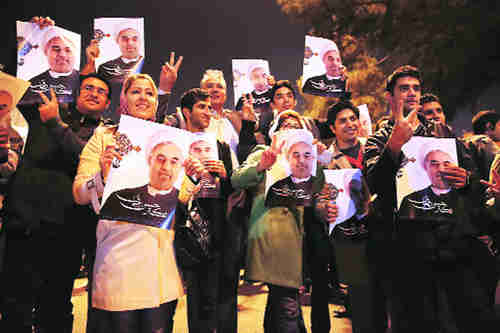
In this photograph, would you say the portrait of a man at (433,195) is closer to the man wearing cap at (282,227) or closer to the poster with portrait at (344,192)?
the poster with portrait at (344,192)

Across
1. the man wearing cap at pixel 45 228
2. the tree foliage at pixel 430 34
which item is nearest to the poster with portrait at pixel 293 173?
the man wearing cap at pixel 45 228

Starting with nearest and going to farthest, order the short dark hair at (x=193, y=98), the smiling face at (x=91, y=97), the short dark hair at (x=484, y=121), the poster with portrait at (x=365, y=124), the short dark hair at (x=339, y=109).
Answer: the smiling face at (x=91, y=97)
the short dark hair at (x=193, y=98)
the short dark hair at (x=339, y=109)
the short dark hair at (x=484, y=121)
the poster with portrait at (x=365, y=124)

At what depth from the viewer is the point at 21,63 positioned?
2832 mm

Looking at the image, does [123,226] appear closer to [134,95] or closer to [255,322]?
[134,95]

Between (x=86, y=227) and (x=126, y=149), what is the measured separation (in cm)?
136

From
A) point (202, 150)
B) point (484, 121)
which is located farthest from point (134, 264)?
point (484, 121)

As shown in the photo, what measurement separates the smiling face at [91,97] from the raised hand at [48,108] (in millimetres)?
289

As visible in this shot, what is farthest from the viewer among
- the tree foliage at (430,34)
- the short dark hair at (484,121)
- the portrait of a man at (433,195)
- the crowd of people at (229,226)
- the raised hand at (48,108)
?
the tree foliage at (430,34)

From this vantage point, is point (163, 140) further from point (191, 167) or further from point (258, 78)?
point (258, 78)

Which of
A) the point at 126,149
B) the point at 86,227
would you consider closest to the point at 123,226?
the point at 126,149

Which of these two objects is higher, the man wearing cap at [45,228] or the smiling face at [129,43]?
the smiling face at [129,43]

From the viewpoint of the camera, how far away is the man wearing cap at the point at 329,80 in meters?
3.71

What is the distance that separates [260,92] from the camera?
13.6 ft

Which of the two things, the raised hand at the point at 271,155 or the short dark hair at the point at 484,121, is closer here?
the raised hand at the point at 271,155
